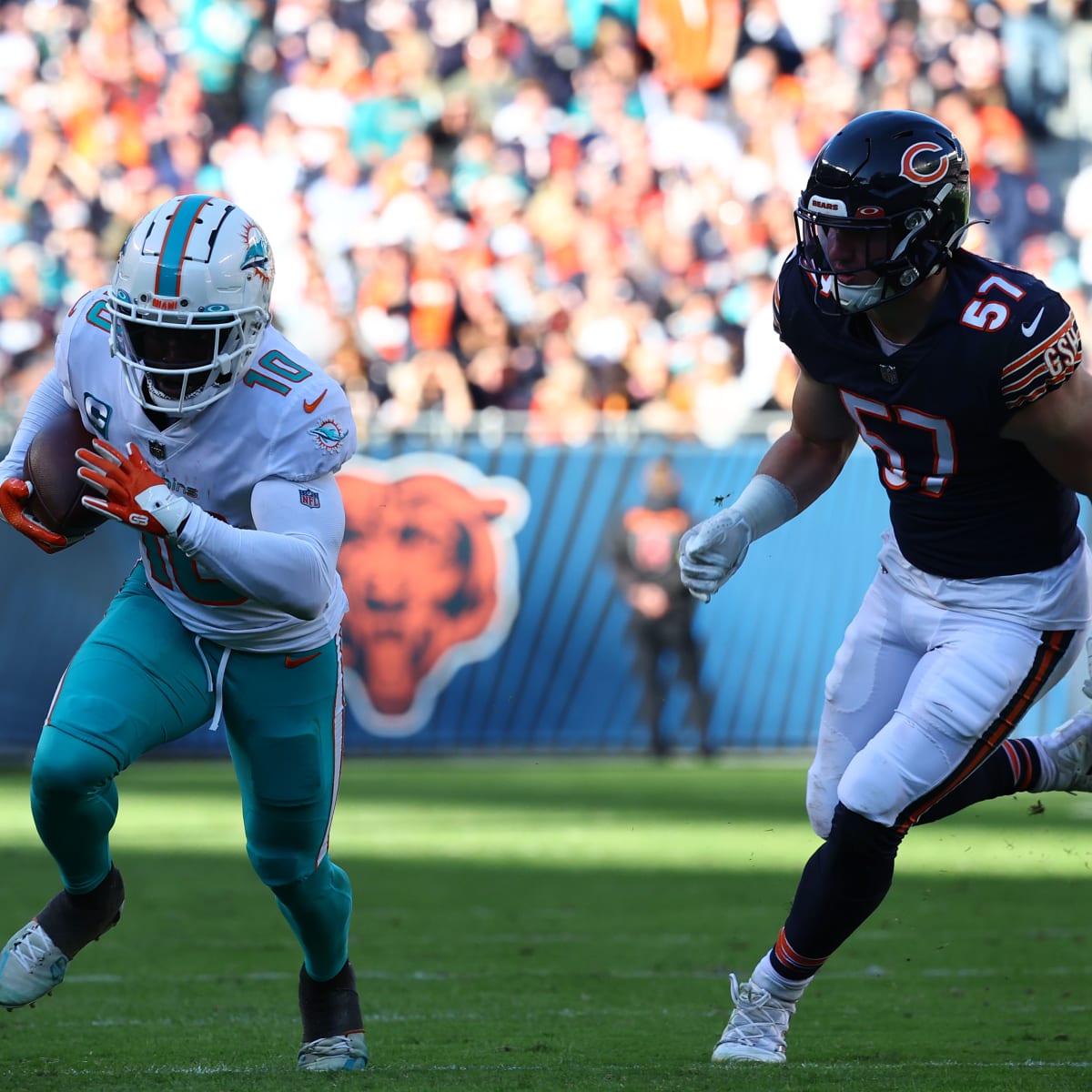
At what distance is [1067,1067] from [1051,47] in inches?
453

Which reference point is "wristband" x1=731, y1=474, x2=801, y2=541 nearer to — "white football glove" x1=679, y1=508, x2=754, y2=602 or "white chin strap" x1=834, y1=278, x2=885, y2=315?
"white football glove" x1=679, y1=508, x2=754, y2=602

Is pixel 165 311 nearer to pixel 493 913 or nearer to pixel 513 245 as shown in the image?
pixel 493 913

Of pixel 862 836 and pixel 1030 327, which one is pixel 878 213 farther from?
pixel 862 836

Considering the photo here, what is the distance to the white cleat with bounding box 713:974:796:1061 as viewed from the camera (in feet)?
13.4

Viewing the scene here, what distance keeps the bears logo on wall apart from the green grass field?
1.21 meters

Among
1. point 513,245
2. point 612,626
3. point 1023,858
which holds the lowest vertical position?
point 612,626

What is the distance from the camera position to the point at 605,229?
1305 centimetres

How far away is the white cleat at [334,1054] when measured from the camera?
13.3ft

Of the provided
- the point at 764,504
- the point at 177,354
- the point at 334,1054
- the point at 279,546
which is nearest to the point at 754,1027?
the point at 334,1054

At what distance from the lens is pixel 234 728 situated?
4.08m

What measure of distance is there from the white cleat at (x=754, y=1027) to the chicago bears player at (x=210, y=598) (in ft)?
2.55

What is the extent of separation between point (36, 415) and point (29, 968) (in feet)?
3.89

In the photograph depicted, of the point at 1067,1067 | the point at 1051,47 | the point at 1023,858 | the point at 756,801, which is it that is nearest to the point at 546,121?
the point at 1051,47

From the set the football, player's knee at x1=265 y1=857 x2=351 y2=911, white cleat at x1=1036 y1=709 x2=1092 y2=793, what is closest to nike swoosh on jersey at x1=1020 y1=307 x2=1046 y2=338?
white cleat at x1=1036 y1=709 x2=1092 y2=793
